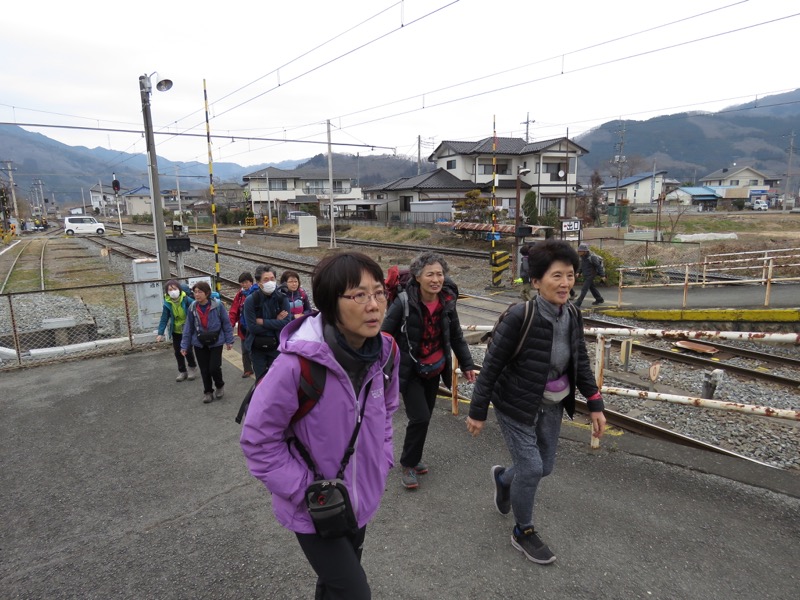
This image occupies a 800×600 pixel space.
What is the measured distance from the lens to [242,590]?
271 cm

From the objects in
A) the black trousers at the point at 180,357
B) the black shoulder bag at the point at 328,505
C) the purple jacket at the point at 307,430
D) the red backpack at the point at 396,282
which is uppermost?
the red backpack at the point at 396,282

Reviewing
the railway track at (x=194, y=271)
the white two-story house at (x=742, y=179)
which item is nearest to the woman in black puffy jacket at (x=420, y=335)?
the railway track at (x=194, y=271)

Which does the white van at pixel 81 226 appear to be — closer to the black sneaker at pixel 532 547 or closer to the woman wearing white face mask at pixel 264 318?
the woman wearing white face mask at pixel 264 318

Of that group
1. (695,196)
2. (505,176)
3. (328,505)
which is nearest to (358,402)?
(328,505)

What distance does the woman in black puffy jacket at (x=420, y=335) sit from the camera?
3482 mm

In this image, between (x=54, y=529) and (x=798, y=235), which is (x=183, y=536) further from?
(x=798, y=235)

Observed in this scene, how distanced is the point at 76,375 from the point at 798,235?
1264 inches

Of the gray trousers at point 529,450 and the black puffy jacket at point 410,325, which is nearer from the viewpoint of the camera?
the gray trousers at point 529,450

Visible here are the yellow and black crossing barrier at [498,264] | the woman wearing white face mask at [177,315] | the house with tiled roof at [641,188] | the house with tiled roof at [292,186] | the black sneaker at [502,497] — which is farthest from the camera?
the house with tiled roof at [641,188]

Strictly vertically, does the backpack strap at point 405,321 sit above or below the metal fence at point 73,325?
above

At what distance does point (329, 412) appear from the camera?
1837 mm

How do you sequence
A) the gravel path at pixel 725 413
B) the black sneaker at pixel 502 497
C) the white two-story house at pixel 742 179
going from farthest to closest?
the white two-story house at pixel 742 179
the gravel path at pixel 725 413
the black sneaker at pixel 502 497

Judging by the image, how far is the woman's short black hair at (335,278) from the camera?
186 centimetres

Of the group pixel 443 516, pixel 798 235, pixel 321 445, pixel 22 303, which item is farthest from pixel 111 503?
pixel 798 235
